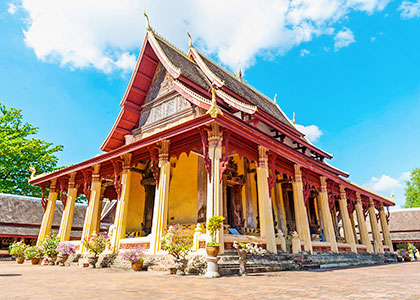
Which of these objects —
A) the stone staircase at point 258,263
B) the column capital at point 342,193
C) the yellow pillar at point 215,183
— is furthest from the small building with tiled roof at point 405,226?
the yellow pillar at point 215,183

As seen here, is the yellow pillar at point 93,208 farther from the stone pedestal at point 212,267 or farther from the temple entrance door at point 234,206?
the stone pedestal at point 212,267

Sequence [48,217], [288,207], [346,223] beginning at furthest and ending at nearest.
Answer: [288,207]
[48,217]
[346,223]

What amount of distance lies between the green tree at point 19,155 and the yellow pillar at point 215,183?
22411 millimetres

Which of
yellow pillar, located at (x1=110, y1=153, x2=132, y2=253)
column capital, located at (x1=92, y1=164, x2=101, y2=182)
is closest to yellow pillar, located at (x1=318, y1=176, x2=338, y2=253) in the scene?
yellow pillar, located at (x1=110, y1=153, x2=132, y2=253)

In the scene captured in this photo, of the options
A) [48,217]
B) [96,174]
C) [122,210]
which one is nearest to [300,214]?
[122,210]

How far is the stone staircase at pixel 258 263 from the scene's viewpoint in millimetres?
6840

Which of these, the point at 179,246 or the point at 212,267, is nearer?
the point at 212,267

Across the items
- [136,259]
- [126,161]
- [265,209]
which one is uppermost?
[126,161]

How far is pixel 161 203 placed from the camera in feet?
29.2

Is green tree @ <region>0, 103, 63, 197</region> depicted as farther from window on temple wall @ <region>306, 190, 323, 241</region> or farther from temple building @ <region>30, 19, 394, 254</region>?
window on temple wall @ <region>306, 190, 323, 241</region>

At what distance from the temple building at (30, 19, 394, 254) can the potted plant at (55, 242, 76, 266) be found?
568mm

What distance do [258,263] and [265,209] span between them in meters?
1.93

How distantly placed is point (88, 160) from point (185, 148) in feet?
16.6

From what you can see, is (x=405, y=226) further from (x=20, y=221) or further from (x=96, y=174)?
(x=20, y=221)
